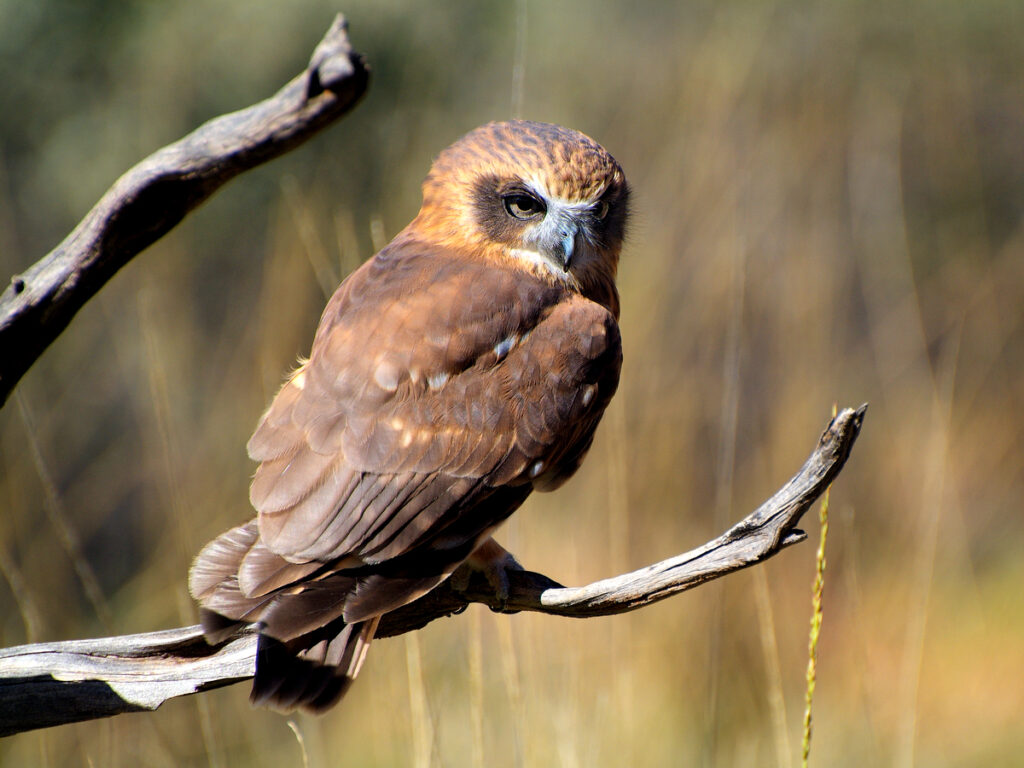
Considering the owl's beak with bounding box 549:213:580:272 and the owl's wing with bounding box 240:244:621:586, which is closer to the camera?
the owl's wing with bounding box 240:244:621:586

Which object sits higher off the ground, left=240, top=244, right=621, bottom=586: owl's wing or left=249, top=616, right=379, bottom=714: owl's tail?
left=240, top=244, right=621, bottom=586: owl's wing

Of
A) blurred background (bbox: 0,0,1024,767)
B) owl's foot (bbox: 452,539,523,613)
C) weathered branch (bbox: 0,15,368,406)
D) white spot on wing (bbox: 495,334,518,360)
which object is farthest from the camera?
blurred background (bbox: 0,0,1024,767)

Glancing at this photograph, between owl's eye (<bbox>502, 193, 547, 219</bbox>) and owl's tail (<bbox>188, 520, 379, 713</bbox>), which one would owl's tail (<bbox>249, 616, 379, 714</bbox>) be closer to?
owl's tail (<bbox>188, 520, 379, 713</bbox>)

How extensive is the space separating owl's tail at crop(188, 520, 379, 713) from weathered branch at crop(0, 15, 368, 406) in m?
0.53

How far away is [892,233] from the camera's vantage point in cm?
620

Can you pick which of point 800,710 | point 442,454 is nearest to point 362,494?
point 442,454

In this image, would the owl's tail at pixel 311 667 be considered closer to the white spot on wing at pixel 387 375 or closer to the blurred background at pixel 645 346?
the white spot on wing at pixel 387 375

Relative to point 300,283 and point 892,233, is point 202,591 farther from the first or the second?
point 892,233

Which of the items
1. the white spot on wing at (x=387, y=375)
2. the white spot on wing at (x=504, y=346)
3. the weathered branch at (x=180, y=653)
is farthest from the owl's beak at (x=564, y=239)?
the weathered branch at (x=180, y=653)

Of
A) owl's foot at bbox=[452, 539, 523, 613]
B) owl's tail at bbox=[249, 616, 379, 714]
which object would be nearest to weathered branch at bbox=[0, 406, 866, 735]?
owl's tail at bbox=[249, 616, 379, 714]

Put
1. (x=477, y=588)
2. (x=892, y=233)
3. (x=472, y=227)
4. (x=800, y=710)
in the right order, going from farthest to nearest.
A: (x=892, y=233)
(x=800, y=710)
(x=472, y=227)
(x=477, y=588)

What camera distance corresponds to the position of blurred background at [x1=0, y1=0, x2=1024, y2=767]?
3.95 metres

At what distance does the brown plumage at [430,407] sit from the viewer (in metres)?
2.02

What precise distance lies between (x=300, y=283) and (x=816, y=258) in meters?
2.71
